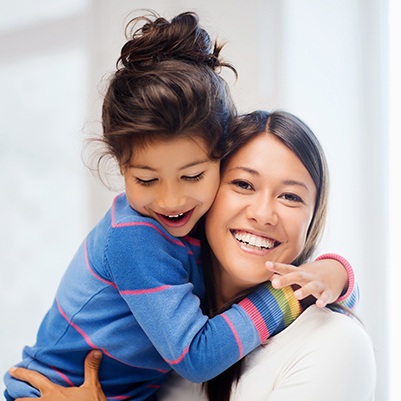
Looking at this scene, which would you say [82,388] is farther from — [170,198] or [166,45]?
[166,45]

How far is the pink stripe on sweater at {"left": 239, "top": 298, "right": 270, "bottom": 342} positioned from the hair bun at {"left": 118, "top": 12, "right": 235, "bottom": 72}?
1.75 ft

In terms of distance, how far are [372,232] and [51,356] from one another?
1.19 metres

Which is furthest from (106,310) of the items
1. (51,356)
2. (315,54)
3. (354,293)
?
(315,54)

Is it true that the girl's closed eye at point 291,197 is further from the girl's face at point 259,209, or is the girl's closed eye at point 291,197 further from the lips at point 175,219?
the lips at point 175,219

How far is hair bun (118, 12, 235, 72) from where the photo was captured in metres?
1.56

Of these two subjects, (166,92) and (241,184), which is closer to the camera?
(166,92)

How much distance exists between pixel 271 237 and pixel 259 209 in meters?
0.07

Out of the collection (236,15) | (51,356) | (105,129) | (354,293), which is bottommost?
(51,356)

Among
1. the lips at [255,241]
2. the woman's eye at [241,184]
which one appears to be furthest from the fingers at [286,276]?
the woman's eye at [241,184]

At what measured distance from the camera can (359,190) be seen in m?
2.48

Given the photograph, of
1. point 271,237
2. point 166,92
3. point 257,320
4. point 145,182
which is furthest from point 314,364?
point 166,92

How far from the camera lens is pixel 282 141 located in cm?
166

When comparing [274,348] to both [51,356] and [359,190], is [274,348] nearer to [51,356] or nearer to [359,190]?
[51,356]

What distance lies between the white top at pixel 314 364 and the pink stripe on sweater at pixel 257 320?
7cm
